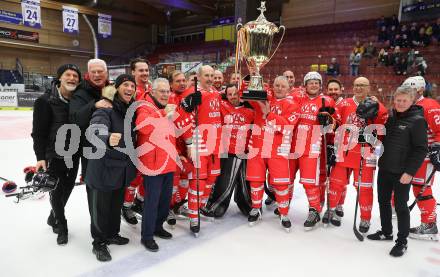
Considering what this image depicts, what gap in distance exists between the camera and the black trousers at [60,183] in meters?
2.55

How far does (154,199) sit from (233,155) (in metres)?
1.08

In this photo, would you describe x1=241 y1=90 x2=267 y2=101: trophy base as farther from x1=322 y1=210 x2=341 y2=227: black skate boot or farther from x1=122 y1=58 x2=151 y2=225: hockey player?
x1=322 y1=210 x2=341 y2=227: black skate boot

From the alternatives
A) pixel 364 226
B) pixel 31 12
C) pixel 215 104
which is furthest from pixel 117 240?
pixel 31 12

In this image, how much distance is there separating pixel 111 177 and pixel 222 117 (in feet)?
4.29

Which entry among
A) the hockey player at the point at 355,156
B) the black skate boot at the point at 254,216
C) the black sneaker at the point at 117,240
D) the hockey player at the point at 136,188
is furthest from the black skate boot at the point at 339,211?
the black sneaker at the point at 117,240

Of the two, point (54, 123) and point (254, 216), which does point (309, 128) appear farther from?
point (54, 123)

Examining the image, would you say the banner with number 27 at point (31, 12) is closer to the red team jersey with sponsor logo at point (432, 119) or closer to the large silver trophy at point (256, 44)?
the large silver trophy at point (256, 44)

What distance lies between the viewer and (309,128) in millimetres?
3186

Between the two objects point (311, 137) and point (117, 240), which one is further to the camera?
point (311, 137)

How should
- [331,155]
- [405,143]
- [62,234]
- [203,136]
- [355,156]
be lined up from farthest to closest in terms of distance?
[331,155] < [355,156] < [203,136] < [62,234] < [405,143]

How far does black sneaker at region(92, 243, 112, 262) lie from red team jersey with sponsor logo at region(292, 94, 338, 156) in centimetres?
197

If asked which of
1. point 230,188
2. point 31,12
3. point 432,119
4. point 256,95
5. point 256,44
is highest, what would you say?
point 31,12

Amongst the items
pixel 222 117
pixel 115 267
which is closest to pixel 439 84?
pixel 222 117

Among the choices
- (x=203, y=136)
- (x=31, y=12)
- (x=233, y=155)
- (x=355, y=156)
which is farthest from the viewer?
(x=31, y=12)
